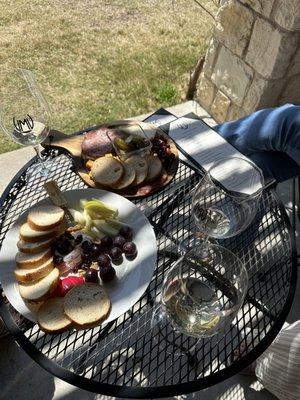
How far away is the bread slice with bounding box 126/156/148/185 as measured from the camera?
1.56 meters

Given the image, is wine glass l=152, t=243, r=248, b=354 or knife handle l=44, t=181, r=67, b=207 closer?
wine glass l=152, t=243, r=248, b=354

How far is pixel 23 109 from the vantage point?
154 centimetres

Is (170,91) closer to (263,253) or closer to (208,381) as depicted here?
(263,253)

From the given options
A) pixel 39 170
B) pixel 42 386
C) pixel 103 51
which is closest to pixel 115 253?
pixel 39 170

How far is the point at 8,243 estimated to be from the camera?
1.29 metres

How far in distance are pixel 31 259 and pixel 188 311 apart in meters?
0.53

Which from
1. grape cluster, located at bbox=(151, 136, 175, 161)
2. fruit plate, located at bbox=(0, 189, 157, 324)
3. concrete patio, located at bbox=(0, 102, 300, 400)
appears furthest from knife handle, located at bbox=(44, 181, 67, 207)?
concrete patio, located at bbox=(0, 102, 300, 400)

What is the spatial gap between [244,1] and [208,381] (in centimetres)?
227

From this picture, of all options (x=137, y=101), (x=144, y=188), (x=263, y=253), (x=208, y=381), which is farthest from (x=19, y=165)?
(x=208, y=381)

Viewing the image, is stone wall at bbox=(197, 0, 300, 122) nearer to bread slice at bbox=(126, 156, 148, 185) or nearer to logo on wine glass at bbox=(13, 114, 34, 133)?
bread slice at bbox=(126, 156, 148, 185)

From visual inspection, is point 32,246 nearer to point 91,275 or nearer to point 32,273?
point 32,273

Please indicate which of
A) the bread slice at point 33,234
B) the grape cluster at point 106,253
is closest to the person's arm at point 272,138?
the grape cluster at point 106,253

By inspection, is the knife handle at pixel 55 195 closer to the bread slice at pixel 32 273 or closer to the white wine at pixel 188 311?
the bread slice at pixel 32 273

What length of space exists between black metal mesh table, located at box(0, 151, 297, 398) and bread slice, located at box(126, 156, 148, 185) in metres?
0.18
